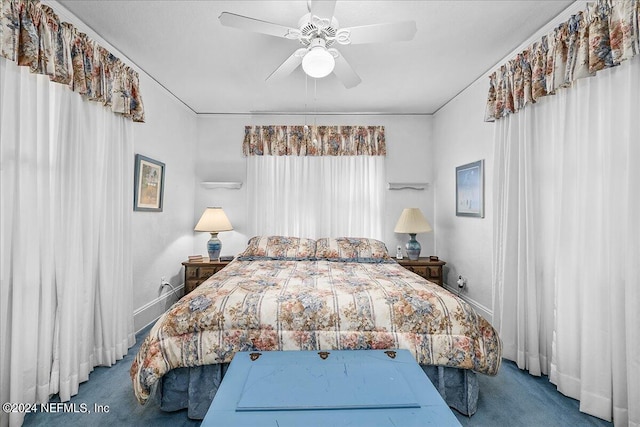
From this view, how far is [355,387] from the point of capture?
4.41 ft

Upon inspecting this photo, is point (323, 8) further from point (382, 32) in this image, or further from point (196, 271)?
point (196, 271)

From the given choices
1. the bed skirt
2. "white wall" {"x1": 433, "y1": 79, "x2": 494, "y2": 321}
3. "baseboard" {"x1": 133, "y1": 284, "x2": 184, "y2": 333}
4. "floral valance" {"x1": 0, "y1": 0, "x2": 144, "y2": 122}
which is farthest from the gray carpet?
"floral valance" {"x1": 0, "y1": 0, "x2": 144, "y2": 122}

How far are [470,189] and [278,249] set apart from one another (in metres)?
2.37

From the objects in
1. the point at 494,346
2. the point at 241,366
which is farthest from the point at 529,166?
the point at 241,366

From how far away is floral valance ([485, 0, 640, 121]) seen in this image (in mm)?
1667

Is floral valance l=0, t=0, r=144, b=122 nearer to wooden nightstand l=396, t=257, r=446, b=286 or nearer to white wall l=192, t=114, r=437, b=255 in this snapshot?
white wall l=192, t=114, r=437, b=255

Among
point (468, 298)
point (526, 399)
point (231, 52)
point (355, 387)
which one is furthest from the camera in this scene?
point (468, 298)

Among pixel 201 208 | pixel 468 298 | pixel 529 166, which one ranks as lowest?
pixel 468 298

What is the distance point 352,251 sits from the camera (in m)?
3.61

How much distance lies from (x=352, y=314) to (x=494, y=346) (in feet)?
3.05

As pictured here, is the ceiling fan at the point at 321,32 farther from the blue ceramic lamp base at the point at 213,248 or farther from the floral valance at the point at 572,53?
the blue ceramic lamp base at the point at 213,248

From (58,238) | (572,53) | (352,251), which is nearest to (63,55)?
(58,238)

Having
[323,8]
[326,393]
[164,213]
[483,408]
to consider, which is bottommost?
[483,408]

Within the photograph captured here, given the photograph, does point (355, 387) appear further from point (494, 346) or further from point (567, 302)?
point (567, 302)
